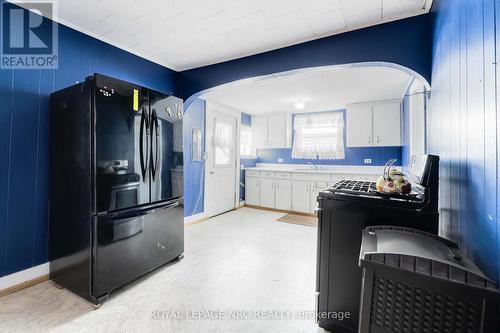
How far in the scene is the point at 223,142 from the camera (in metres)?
4.75

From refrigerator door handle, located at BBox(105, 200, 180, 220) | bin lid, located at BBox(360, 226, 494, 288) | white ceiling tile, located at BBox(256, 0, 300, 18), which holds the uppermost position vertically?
white ceiling tile, located at BBox(256, 0, 300, 18)

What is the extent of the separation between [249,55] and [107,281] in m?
2.65

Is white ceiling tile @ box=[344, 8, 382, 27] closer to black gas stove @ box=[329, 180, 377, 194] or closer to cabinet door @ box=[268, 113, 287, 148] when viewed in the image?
black gas stove @ box=[329, 180, 377, 194]

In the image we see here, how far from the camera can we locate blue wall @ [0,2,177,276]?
1.88m

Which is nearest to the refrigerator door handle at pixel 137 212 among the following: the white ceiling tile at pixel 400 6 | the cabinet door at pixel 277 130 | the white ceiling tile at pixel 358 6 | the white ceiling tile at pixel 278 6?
the white ceiling tile at pixel 278 6

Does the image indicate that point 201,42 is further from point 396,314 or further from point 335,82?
point 396,314

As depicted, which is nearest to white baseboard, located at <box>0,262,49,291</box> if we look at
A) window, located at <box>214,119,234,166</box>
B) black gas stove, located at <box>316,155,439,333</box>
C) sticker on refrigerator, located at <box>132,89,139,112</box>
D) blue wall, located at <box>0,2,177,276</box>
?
blue wall, located at <box>0,2,177,276</box>

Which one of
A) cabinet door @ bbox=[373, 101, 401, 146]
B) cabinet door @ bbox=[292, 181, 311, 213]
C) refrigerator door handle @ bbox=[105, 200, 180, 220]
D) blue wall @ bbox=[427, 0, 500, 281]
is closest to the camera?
blue wall @ bbox=[427, 0, 500, 281]

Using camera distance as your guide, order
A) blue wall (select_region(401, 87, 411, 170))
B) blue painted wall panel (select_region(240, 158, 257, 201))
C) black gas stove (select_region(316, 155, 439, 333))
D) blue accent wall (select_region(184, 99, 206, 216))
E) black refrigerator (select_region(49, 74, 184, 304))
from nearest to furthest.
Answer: black gas stove (select_region(316, 155, 439, 333))
black refrigerator (select_region(49, 74, 184, 304))
blue wall (select_region(401, 87, 411, 170))
blue accent wall (select_region(184, 99, 206, 216))
blue painted wall panel (select_region(240, 158, 257, 201))

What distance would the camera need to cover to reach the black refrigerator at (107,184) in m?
1.73

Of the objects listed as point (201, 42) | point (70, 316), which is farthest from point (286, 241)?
→ point (201, 42)

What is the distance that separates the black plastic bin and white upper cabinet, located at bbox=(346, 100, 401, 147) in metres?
3.71

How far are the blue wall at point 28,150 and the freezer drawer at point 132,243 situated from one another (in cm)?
83

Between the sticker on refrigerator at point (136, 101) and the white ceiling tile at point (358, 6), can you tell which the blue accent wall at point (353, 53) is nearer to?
the white ceiling tile at point (358, 6)
